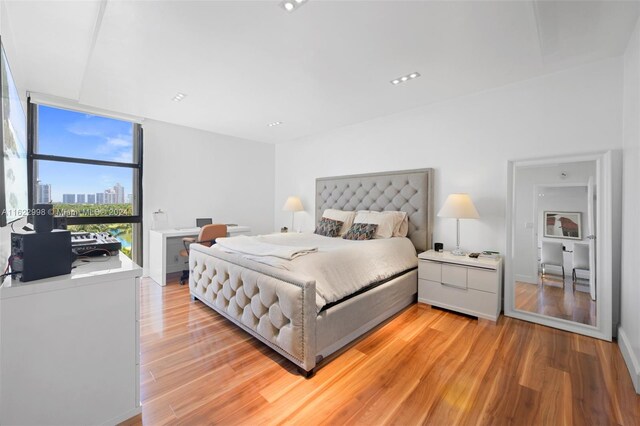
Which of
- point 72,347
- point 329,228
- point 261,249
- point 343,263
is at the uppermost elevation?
point 329,228

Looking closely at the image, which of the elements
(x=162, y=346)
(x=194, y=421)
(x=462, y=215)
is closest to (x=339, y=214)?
(x=462, y=215)

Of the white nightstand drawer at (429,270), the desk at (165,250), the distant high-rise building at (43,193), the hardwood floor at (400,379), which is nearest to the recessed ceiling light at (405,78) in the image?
the white nightstand drawer at (429,270)

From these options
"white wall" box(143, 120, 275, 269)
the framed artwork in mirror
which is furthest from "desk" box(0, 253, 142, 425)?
the framed artwork in mirror

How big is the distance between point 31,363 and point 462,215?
10.9 ft

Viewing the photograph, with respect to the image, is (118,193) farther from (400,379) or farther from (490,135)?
(490,135)

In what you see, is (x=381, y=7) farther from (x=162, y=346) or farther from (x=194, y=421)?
(x=162, y=346)

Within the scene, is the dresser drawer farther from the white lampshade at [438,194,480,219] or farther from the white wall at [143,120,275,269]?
the white wall at [143,120,275,269]

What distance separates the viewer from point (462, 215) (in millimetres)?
2854

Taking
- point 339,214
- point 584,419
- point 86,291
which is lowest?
point 584,419

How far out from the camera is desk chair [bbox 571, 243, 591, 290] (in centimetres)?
254

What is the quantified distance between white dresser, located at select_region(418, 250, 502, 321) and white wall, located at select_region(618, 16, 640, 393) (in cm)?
86

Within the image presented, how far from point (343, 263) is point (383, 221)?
131 cm

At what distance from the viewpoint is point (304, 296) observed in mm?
1778

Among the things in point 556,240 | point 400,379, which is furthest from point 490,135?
point 400,379
